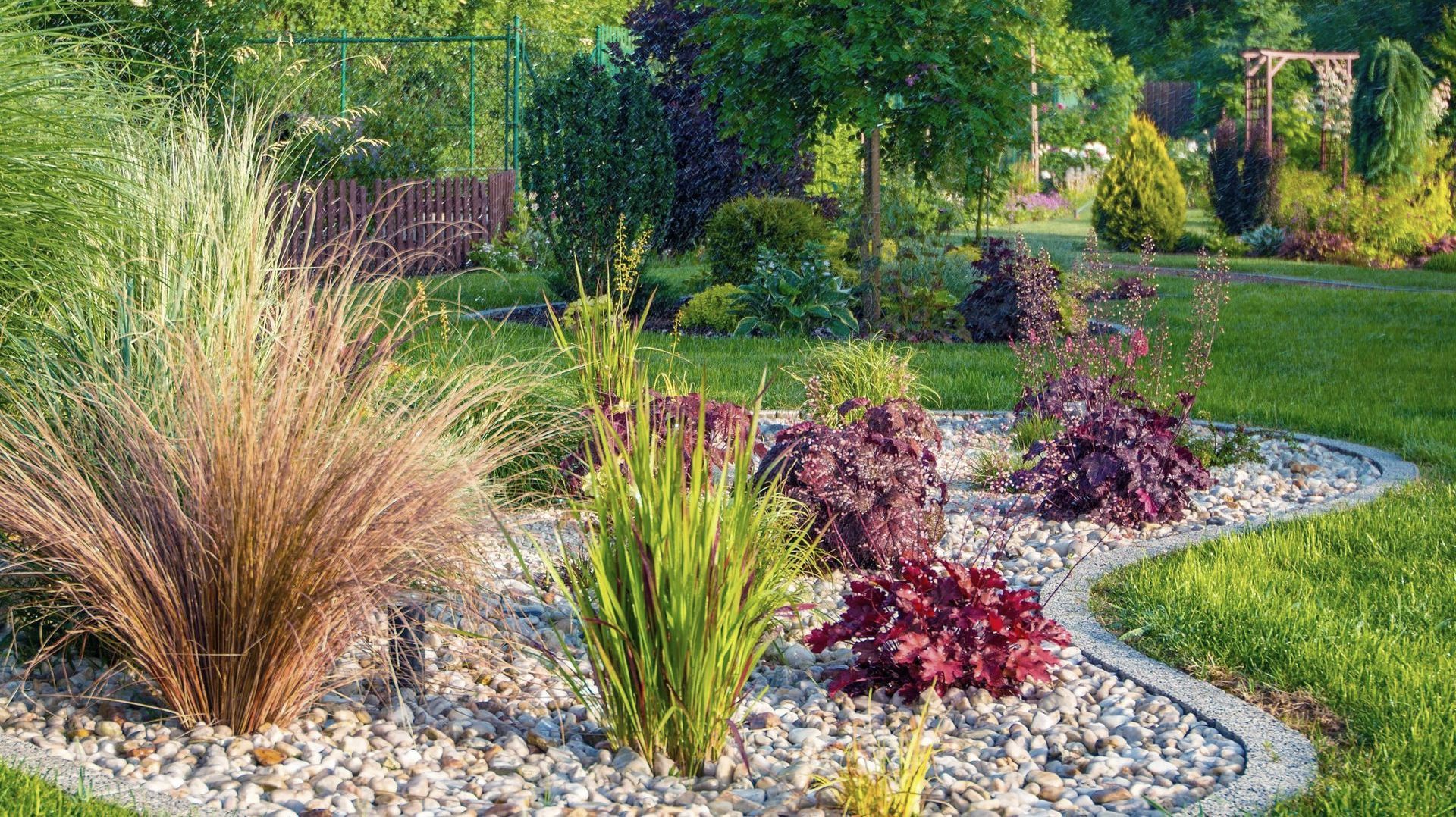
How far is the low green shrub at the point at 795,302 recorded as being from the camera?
9.09 metres

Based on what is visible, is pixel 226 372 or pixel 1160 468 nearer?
pixel 226 372

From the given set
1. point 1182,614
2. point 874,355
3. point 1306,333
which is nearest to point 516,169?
point 1306,333

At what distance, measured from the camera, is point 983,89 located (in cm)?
864

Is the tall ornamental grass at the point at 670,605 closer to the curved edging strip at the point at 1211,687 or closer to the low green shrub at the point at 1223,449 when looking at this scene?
the curved edging strip at the point at 1211,687

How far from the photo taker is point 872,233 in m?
9.16

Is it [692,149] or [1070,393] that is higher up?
[692,149]

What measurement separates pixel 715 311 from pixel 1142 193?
853cm

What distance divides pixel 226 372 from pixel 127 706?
0.85 metres

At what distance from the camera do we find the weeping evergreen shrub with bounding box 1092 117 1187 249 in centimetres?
1620

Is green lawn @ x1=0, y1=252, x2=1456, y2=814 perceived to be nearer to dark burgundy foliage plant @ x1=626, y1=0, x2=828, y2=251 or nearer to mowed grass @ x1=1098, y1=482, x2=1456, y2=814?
mowed grass @ x1=1098, y1=482, x2=1456, y2=814

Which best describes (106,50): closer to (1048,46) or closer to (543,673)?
(543,673)

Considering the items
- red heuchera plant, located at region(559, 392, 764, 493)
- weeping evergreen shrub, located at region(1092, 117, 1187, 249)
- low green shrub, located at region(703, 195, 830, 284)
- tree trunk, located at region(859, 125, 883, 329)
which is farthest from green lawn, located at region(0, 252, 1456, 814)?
weeping evergreen shrub, located at region(1092, 117, 1187, 249)

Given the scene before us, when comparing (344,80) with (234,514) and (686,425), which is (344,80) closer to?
(686,425)

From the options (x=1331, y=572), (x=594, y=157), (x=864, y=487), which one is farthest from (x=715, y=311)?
(x=1331, y=572)
